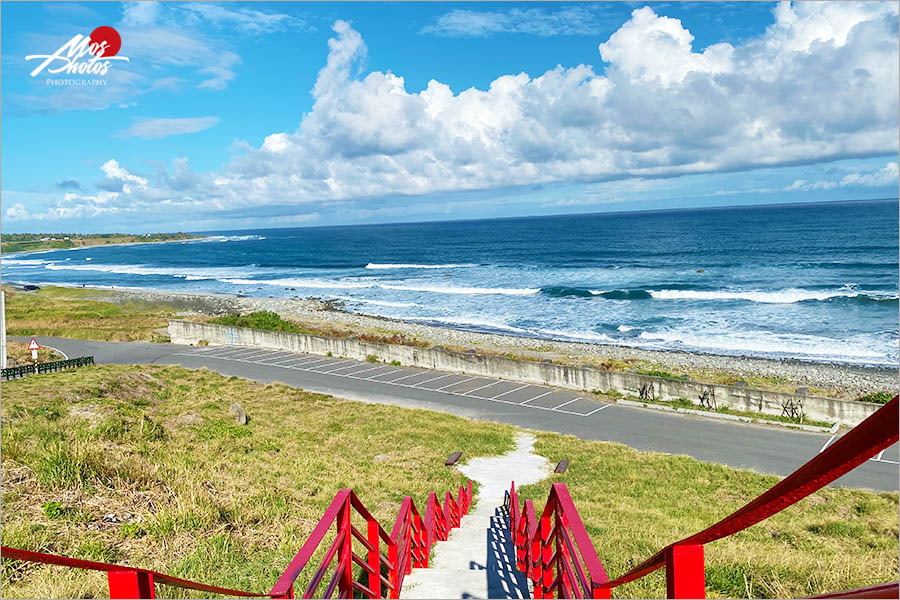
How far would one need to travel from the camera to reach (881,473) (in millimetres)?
16359

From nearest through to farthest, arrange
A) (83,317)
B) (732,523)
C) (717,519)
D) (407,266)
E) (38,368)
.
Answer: (732,523) → (717,519) → (38,368) → (83,317) → (407,266)

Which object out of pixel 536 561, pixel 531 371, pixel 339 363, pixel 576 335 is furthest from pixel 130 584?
pixel 576 335

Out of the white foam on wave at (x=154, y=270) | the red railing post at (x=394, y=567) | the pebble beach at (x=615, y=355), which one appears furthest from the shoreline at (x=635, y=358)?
the white foam on wave at (x=154, y=270)

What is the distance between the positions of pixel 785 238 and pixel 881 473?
101m

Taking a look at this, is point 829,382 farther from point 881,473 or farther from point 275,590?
point 275,590

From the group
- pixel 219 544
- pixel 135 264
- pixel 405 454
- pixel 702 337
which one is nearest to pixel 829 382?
pixel 702 337

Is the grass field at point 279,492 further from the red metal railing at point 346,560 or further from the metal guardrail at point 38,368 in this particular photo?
the metal guardrail at point 38,368

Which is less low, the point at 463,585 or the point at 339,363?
the point at 463,585

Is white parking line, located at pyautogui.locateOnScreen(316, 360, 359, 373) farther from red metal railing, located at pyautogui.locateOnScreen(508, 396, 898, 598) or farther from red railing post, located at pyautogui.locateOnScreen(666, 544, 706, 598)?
red railing post, located at pyautogui.locateOnScreen(666, 544, 706, 598)

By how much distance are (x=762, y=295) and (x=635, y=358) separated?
26072 millimetres

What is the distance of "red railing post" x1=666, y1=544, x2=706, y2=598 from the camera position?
2.06m

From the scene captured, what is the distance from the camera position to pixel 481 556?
27.0ft

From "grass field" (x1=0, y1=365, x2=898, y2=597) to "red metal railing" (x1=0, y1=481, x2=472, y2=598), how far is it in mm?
1248

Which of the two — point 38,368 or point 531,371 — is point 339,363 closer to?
point 531,371
